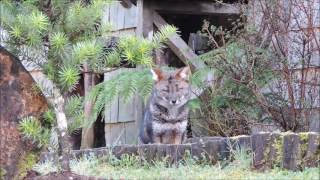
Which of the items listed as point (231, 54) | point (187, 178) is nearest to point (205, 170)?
point (187, 178)

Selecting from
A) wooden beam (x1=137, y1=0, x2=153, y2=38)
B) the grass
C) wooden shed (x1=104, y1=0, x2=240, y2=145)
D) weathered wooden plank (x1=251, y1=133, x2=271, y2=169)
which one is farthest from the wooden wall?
weathered wooden plank (x1=251, y1=133, x2=271, y2=169)

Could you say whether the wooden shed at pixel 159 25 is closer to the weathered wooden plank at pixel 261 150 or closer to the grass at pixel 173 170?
the grass at pixel 173 170

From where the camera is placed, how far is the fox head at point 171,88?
7723 millimetres

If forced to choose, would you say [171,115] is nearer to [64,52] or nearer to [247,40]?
[247,40]

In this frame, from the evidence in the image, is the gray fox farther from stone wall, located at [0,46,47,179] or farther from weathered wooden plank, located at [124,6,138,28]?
stone wall, located at [0,46,47,179]

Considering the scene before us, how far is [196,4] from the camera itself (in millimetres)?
9305

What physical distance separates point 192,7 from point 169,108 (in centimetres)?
206

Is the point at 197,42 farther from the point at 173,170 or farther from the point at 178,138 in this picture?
the point at 173,170

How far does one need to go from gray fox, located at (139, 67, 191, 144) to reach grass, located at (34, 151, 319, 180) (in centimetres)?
216

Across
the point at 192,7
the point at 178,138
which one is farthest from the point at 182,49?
the point at 178,138

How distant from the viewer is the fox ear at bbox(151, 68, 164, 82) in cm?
763

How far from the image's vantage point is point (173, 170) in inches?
189

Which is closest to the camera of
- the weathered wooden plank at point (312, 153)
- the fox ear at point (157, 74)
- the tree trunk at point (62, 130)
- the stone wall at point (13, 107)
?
the stone wall at point (13, 107)

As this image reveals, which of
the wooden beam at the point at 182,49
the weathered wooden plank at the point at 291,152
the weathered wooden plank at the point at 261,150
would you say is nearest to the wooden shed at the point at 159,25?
the wooden beam at the point at 182,49
